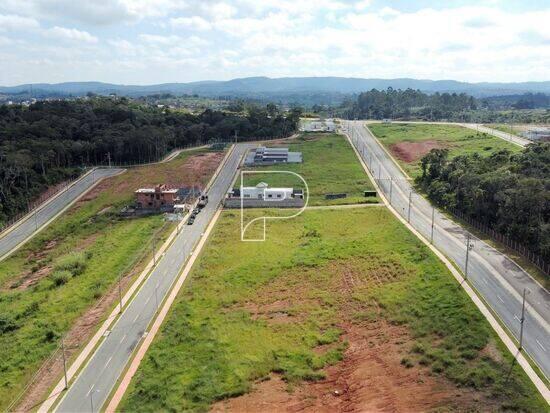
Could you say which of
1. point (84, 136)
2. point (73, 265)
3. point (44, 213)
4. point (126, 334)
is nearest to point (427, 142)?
point (84, 136)

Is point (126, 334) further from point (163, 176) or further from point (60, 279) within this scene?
Result: point (163, 176)

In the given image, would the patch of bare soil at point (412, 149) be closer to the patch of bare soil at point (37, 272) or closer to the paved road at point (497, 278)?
the paved road at point (497, 278)

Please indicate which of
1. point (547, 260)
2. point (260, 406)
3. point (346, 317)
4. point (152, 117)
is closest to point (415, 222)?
point (547, 260)

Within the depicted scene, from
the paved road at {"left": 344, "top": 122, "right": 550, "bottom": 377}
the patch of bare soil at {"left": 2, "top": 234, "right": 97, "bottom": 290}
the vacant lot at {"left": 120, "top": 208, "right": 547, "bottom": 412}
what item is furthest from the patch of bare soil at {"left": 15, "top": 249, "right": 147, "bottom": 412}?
the paved road at {"left": 344, "top": 122, "right": 550, "bottom": 377}

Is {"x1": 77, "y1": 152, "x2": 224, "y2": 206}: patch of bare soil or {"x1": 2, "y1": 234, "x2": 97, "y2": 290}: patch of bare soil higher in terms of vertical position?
{"x1": 77, "y1": 152, "x2": 224, "y2": 206}: patch of bare soil

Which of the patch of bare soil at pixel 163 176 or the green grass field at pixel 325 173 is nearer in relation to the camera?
the green grass field at pixel 325 173

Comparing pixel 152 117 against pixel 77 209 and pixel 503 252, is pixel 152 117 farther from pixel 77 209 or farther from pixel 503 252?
pixel 503 252

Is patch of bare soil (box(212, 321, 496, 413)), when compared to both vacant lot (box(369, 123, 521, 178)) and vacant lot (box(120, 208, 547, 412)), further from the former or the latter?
vacant lot (box(369, 123, 521, 178))

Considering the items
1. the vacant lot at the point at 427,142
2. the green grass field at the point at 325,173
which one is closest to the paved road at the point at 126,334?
the green grass field at the point at 325,173
